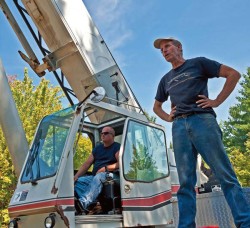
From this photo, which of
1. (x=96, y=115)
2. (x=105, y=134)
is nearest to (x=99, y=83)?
(x=96, y=115)

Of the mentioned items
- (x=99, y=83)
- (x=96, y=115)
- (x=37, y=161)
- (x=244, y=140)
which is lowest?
(x=244, y=140)

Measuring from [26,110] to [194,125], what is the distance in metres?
13.6

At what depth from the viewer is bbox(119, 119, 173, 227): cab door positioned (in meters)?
4.39

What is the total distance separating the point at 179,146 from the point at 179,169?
18 cm

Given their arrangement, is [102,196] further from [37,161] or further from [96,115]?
[96,115]

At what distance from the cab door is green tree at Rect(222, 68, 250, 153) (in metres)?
22.4

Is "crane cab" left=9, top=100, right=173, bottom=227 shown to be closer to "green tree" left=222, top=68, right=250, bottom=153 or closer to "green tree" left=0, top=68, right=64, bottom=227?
"green tree" left=0, top=68, right=64, bottom=227

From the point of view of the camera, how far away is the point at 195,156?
2.99 metres

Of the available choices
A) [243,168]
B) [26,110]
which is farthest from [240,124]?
[26,110]

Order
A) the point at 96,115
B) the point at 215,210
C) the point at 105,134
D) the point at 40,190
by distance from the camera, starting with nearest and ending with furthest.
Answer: the point at 215,210 → the point at 40,190 → the point at 105,134 → the point at 96,115

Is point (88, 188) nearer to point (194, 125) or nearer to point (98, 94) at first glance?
point (98, 94)

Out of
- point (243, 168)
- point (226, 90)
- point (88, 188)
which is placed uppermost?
point (226, 90)

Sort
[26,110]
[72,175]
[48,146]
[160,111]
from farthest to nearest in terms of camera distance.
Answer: [26,110], [48,146], [72,175], [160,111]

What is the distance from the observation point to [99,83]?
586 cm
